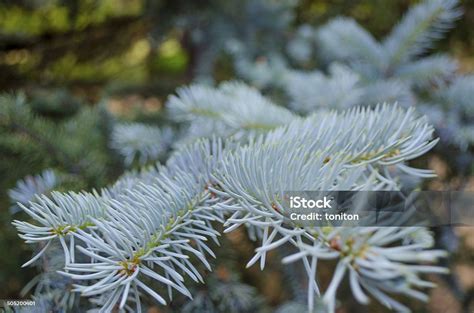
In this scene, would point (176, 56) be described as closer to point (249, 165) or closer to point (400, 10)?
point (400, 10)

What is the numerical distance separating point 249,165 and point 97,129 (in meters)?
0.41

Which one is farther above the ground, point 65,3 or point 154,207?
point 65,3

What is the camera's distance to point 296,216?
23 centimetres

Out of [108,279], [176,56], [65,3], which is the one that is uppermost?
[65,3]

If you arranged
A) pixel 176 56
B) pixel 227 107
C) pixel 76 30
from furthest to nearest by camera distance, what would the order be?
pixel 176 56, pixel 76 30, pixel 227 107

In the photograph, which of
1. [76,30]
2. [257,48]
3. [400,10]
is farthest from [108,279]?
[400,10]

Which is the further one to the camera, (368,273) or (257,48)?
(257,48)

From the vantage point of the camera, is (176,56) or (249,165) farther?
(176,56)

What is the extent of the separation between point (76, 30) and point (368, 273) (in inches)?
34.0

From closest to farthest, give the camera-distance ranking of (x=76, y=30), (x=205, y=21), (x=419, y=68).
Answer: (x=419, y=68), (x=205, y=21), (x=76, y=30)

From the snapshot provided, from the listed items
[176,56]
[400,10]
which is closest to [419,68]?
[400,10]

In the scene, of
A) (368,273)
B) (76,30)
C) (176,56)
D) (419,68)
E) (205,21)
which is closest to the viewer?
(368,273)

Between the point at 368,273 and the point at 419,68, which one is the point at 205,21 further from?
the point at 368,273

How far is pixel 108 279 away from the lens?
0.75ft
